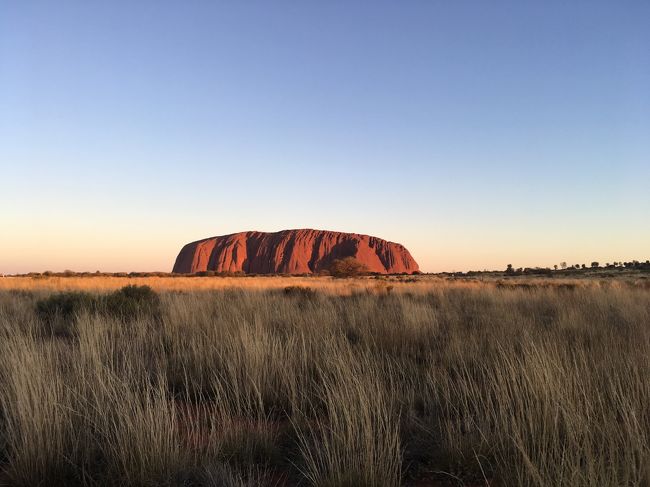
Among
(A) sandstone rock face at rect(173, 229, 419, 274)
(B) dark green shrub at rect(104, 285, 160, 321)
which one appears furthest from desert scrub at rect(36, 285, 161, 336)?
(A) sandstone rock face at rect(173, 229, 419, 274)

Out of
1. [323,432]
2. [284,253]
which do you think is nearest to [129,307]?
[323,432]

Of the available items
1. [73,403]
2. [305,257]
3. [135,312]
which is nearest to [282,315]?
[135,312]

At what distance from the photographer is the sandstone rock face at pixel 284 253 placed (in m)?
129

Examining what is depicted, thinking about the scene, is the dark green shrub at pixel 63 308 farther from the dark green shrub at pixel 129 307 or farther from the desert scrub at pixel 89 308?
the dark green shrub at pixel 129 307

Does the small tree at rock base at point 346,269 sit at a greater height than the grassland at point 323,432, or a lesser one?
greater

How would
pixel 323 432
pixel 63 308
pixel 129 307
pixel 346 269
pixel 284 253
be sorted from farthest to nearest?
pixel 284 253, pixel 346 269, pixel 63 308, pixel 129 307, pixel 323 432

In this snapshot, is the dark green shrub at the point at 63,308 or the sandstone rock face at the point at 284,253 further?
the sandstone rock face at the point at 284,253

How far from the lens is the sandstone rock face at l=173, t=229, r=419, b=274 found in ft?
424

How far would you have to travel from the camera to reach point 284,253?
13050 centimetres

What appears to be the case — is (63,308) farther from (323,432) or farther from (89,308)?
(323,432)

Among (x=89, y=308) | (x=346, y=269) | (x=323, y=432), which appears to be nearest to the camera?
(x=323, y=432)

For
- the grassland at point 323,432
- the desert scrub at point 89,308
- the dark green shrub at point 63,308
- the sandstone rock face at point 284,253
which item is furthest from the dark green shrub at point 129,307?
the sandstone rock face at point 284,253

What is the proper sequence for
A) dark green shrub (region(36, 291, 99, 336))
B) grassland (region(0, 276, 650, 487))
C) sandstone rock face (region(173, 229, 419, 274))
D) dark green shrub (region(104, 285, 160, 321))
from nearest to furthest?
grassland (region(0, 276, 650, 487)) < dark green shrub (region(36, 291, 99, 336)) < dark green shrub (region(104, 285, 160, 321)) < sandstone rock face (region(173, 229, 419, 274))

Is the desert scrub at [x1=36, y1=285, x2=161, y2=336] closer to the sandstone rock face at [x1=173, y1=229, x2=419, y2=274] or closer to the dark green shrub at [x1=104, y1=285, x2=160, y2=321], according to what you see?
the dark green shrub at [x1=104, y1=285, x2=160, y2=321]
